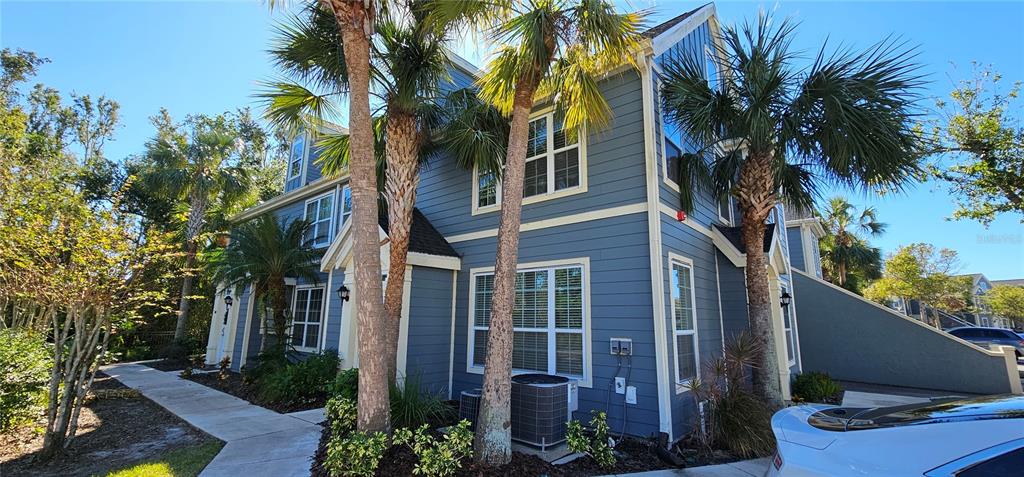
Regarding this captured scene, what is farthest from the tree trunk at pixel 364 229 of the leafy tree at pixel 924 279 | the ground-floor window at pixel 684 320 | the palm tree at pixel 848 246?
the leafy tree at pixel 924 279

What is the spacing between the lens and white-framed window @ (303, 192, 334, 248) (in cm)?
1316

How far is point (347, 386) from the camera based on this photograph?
689 cm

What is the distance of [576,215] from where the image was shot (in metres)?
7.31

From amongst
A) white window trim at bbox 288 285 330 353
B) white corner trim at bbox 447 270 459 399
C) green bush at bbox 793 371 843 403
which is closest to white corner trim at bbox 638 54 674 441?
white corner trim at bbox 447 270 459 399

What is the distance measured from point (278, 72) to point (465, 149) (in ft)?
11.4

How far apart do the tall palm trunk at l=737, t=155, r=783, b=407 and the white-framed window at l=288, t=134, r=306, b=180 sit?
15523 millimetres

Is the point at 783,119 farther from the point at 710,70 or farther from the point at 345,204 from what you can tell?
the point at 345,204

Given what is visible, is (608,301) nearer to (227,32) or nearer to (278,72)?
(278,72)

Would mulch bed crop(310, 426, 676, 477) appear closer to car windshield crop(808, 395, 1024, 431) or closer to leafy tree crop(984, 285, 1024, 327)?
car windshield crop(808, 395, 1024, 431)

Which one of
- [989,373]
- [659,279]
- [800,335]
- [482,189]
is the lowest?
[989,373]

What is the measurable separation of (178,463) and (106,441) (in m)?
2.07

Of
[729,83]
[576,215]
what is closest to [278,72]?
[576,215]

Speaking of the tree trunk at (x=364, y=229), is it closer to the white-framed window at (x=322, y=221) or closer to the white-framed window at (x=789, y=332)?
the white-framed window at (x=322, y=221)

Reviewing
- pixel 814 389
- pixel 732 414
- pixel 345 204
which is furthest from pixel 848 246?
pixel 345 204
